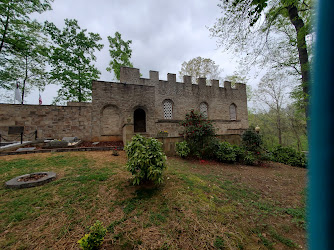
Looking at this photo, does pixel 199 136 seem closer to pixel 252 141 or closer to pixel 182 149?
pixel 182 149

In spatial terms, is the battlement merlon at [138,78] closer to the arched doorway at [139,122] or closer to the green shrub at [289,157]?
the arched doorway at [139,122]

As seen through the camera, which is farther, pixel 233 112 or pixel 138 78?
pixel 233 112

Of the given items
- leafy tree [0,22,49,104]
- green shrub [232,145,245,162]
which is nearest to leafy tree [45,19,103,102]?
leafy tree [0,22,49,104]

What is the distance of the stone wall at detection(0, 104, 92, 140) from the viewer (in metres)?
9.24

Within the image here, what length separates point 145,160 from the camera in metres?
2.86

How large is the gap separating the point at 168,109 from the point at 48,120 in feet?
36.0

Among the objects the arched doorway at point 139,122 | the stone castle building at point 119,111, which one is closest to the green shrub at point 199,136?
the stone castle building at point 119,111

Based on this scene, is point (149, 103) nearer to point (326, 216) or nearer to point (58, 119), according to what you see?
point (58, 119)

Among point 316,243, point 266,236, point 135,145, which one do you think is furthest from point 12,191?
point 266,236

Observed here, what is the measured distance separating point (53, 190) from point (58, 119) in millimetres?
9200

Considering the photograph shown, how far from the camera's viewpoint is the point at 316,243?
38 cm

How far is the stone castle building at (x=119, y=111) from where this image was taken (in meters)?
9.54

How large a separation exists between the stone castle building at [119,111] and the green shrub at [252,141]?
934mm

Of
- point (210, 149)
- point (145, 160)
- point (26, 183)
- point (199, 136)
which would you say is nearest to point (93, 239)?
point (145, 160)
